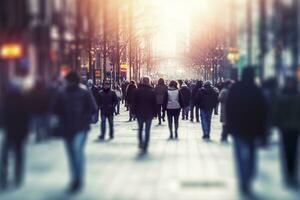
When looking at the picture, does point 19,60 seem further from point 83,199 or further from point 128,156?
point 128,156

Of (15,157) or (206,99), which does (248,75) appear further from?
(206,99)

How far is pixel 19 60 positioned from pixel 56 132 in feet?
4.86

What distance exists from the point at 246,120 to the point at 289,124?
2.87ft

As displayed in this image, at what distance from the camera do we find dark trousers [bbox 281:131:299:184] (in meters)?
13.5

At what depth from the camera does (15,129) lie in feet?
42.7

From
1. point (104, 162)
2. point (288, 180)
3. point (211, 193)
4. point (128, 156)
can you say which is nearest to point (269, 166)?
point (288, 180)

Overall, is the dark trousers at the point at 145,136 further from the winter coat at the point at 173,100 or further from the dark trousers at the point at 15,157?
the dark trousers at the point at 15,157

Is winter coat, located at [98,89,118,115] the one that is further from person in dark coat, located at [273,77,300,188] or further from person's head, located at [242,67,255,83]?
person's head, located at [242,67,255,83]

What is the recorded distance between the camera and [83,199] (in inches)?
473

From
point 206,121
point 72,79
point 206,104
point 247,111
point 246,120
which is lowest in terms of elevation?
point 206,121

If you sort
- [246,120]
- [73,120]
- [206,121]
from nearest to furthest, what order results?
[246,120], [73,120], [206,121]

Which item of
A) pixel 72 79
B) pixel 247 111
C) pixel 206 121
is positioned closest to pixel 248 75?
pixel 247 111

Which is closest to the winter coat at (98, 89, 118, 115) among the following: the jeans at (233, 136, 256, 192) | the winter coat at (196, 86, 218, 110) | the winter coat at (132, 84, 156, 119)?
the winter coat at (196, 86, 218, 110)

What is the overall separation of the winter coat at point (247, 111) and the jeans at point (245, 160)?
133mm
